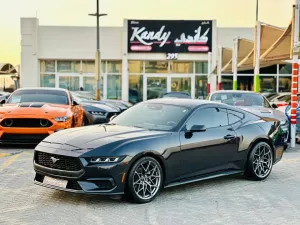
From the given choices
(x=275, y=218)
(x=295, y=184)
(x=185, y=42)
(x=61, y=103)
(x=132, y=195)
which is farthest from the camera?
(x=185, y=42)

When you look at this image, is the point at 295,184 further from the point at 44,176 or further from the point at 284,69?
the point at 284,69

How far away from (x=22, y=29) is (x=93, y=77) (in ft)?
18.7

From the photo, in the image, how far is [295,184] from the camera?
26.2 ft

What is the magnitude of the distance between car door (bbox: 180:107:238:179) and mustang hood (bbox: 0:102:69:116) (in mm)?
4895

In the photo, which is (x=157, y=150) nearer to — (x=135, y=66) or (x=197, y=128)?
(x=197, y=128)

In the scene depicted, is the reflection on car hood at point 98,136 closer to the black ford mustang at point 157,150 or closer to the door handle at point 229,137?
the black ford mustang at point 157,150

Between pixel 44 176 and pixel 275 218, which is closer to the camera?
pixel 275 218

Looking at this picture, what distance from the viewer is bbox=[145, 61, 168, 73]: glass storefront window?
33.3m

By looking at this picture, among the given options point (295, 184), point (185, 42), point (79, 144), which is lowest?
point (295, 184)

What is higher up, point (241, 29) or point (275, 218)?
point (241, 29)

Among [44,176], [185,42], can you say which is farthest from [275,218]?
[185,42]

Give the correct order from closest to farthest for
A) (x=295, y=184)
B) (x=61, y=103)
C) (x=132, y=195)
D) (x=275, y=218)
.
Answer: (x=275, y=218) < (x=132, y=195) < (x=295, y=184) < (x=61, y=103)

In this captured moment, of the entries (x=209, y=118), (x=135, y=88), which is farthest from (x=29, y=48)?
(x=209, y=118)

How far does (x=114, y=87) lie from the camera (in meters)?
33.7
